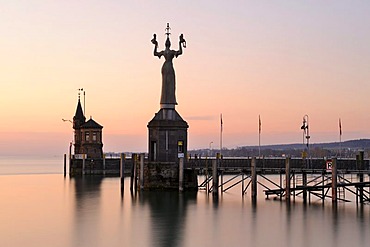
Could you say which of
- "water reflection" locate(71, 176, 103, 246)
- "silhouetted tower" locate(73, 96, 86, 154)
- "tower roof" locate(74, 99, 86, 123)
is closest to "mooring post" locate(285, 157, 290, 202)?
"water reflection" locate(71, 176, 103, 246)

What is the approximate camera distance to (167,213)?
4053cm

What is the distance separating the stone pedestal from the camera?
50.2 m

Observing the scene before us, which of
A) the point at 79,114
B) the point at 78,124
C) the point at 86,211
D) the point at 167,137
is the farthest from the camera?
A: the point at 79,114

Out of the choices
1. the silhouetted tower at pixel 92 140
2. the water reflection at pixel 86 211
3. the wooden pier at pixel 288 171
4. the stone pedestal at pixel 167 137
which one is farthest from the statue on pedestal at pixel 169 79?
the silhouetted tower at pixel 92 140

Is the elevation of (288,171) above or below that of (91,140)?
below

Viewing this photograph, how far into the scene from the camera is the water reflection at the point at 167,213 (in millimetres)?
31531

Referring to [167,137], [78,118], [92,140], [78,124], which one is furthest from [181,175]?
[78,118]

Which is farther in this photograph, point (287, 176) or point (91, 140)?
point (91, 140)

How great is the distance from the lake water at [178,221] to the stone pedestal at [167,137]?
326 centimetres

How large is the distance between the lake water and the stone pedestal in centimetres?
326

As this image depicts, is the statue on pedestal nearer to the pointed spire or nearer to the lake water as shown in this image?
the lake water

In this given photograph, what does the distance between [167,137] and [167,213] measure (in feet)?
35.8

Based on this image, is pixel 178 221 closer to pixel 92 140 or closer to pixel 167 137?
pixel 167 137

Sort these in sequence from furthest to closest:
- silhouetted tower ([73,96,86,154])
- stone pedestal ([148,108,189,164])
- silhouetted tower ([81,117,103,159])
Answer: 1. silhouetted tower ([73,96,86,154])
2. silhouetted tower ([81,117,103,159])
3. stone pedestal ([148,108,189,164])
